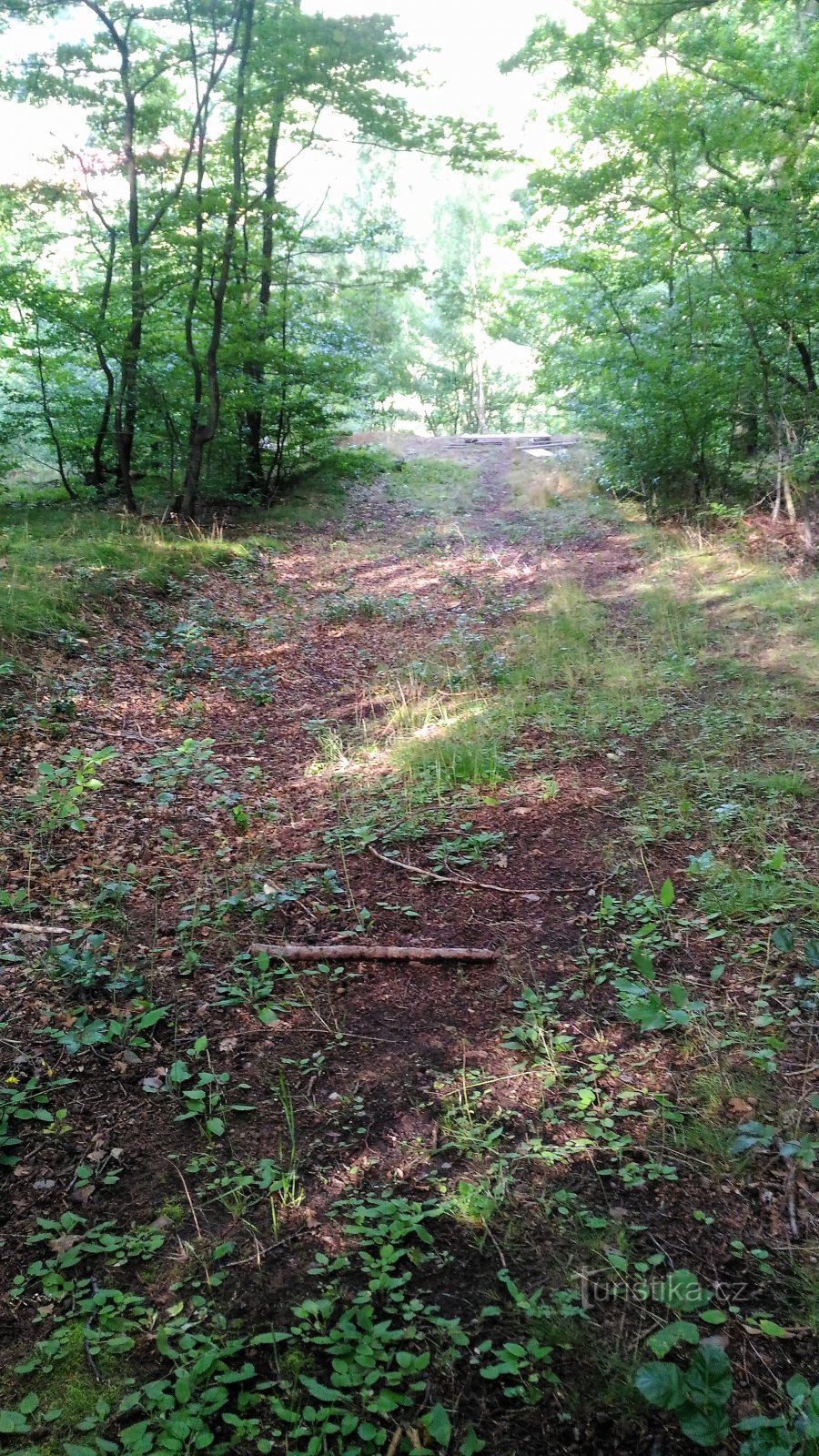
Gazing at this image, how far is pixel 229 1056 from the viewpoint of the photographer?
2.83 metres

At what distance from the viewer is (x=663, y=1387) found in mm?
1563

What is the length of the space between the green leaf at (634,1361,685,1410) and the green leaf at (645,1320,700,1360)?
190 mm

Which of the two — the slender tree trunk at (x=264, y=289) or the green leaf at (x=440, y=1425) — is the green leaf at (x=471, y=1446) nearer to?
the green leaf at (x=440, y=1425)

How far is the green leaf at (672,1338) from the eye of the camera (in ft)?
5.81

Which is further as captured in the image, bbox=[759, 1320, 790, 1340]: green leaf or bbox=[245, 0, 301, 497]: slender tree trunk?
bbox=[245, 0, 301, 497]: slender tree trunk

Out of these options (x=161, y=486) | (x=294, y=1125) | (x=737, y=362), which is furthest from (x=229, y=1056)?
(x=161, y=486)

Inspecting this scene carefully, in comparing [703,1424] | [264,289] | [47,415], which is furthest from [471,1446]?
[264,289]

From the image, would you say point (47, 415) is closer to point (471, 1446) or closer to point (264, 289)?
point (264, 289)

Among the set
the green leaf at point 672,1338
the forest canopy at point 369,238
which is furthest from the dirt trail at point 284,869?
the forest canopy at point 369,238

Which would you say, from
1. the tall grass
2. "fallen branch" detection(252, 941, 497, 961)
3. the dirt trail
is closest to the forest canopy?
the tall grass

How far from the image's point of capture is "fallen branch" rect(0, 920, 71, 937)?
338 cm

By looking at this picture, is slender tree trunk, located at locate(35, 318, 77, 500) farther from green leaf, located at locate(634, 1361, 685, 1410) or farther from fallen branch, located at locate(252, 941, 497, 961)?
green leaf, located at locate(634, 1361, 685, 1410)

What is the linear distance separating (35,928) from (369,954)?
1442 mm

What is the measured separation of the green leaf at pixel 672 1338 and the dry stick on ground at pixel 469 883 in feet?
6.52
